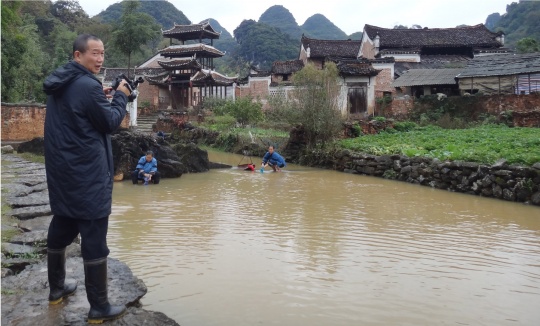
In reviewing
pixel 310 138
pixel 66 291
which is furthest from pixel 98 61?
pixel 310 138

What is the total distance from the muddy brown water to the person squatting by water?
2.86ft

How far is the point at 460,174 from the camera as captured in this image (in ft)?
37.1

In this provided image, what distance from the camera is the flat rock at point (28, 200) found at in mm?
5779

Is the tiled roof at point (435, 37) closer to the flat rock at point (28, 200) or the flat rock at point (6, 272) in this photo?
the flat rock at point (28, 200)

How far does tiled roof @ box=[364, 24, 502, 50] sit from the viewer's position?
3703 cm

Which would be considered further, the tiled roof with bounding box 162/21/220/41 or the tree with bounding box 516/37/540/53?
the tiled roof with bounding box 162/21/220/41

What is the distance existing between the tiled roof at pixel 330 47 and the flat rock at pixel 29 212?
35.5 m

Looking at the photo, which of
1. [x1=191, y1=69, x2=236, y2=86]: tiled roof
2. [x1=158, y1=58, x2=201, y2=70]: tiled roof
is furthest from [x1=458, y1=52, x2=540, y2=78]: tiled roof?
[x1=158, y1=58, x2=201, y2=70]: tiled roof

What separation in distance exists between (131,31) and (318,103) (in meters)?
28.3

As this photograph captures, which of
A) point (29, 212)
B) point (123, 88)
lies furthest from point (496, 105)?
point (123, 88)

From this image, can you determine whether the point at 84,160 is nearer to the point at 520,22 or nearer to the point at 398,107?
the point at 398,107

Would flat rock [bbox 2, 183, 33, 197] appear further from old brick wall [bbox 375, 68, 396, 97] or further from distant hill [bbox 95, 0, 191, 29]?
distant hill [bbox 95, 0, 191, 29]

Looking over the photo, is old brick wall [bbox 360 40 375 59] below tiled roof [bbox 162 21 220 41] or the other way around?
below

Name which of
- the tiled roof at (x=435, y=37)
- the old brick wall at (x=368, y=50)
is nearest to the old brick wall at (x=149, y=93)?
the old brick wall at (x=368, y=50)
